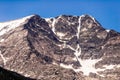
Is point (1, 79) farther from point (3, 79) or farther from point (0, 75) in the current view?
point (0, 75)

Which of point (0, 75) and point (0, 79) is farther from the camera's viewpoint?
point (0, 75)

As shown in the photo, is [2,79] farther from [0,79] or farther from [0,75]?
[0,75]

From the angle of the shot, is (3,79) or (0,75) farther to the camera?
(0,75)

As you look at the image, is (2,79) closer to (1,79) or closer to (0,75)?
(1,79)

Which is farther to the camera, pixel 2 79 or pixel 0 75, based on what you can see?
pixel 0 75

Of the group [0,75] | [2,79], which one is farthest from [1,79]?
[0,75]
